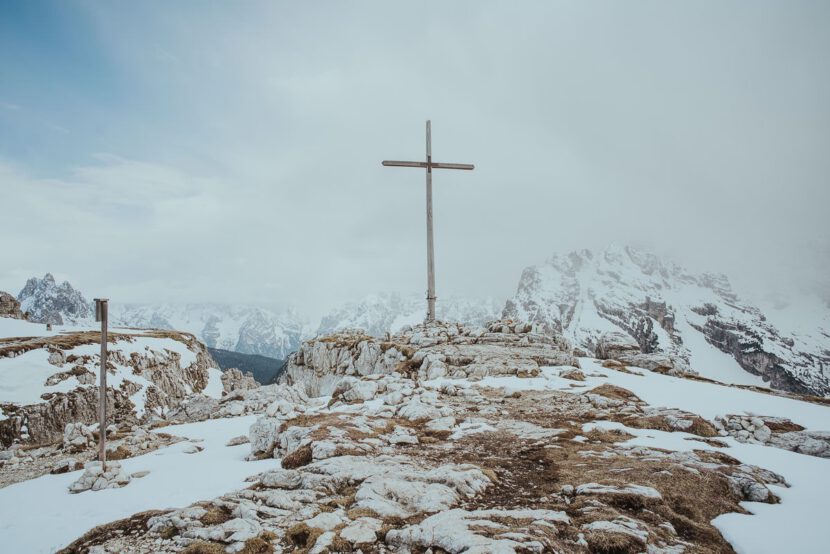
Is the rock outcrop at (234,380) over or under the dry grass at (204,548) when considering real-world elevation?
under

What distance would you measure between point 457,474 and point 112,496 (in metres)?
11.5

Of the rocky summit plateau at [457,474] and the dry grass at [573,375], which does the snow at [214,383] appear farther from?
the dry grass at [573,375]

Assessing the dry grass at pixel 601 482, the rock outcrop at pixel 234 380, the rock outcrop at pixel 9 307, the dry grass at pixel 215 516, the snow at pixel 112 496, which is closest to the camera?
the dry grass at pixel 601 482

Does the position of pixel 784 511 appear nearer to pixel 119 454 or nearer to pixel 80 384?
pixel 119 454

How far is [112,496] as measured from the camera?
1327 cm

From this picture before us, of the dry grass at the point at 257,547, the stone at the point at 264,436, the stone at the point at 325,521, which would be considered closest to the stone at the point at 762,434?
the stone at the point at 325,521

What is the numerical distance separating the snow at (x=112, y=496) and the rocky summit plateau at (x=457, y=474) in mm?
96

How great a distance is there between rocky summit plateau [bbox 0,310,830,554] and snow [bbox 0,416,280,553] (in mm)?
96

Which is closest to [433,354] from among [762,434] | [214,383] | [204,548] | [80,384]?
[762,434]

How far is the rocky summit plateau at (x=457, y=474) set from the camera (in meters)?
8.77

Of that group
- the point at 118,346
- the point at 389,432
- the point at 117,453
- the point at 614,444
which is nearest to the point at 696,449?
the point at 614,444

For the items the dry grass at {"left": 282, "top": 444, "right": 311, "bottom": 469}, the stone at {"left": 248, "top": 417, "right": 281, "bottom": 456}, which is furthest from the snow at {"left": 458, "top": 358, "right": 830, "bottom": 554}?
the stone at {"left": 248, "top": 417, "right": 281, "bottom": 456}

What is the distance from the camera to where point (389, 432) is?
1869 centimetres

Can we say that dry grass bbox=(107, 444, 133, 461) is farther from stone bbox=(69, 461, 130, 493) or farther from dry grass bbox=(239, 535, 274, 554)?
dry grass bbox=(239, 535, 274, 554)
